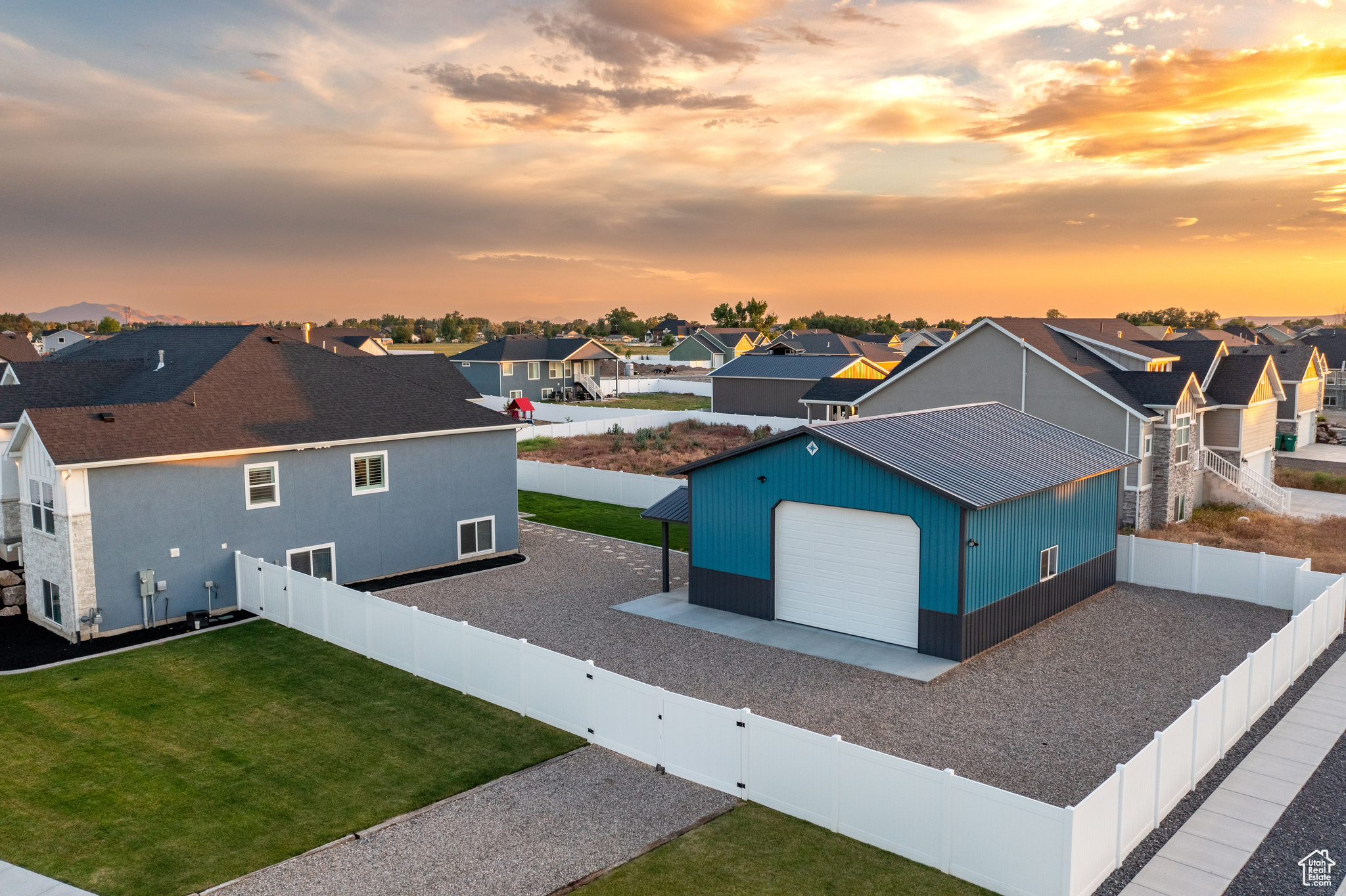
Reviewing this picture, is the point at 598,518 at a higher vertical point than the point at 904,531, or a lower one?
lower

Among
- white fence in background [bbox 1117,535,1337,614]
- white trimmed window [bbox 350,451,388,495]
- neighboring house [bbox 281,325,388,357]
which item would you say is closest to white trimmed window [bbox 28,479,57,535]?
white trimmed window [bbox 350,451,388,495]

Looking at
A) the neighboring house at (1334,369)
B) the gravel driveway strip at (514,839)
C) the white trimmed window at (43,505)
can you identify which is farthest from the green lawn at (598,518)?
the neighboring house at (1334,369)

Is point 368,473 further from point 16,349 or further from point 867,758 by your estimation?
point 16,349

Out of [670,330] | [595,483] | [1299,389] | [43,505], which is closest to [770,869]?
[43,505]

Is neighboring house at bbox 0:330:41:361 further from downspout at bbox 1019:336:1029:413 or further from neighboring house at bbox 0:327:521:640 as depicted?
downspout at bbox 1019:336:1029:413

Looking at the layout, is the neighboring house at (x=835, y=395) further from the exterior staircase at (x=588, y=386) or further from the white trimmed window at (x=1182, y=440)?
the exterior staircase at (x=588, y=386)

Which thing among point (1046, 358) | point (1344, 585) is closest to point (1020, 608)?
point (1344, 585)
